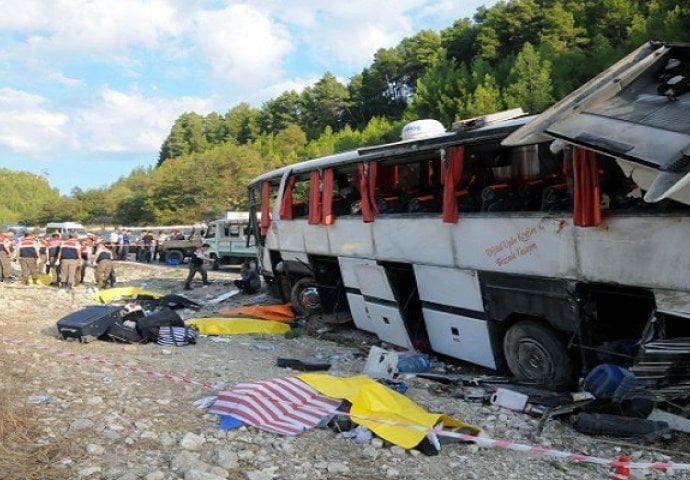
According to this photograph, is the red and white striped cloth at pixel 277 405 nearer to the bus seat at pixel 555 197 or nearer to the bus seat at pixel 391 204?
the bus seat at pixel 555 197

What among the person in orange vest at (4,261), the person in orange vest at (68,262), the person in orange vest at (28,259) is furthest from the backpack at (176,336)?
the person in orange vest at (4,261)

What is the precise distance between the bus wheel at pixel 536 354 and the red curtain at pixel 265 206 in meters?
6.16

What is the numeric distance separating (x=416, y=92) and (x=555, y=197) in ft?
165

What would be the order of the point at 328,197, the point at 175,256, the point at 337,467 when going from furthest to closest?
the point at 175,256, the point at 328,197, the point at 337,467

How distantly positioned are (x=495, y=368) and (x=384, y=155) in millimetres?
3010

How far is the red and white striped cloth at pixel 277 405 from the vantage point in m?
4.83

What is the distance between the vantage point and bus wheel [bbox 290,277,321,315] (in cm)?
1091

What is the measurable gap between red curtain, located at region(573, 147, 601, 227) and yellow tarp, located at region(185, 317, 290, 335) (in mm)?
6012

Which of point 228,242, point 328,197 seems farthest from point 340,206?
point 228,242

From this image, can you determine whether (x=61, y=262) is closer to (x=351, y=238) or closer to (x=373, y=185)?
(x=351, y=238)

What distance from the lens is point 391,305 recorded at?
27.6 feet

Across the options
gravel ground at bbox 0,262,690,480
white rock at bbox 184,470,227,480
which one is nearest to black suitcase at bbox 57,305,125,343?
gravel ground at bbox 0,262,690,480

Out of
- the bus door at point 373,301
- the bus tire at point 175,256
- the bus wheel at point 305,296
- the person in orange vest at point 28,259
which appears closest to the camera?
the bus door at point 373,301

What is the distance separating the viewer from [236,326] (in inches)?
398
